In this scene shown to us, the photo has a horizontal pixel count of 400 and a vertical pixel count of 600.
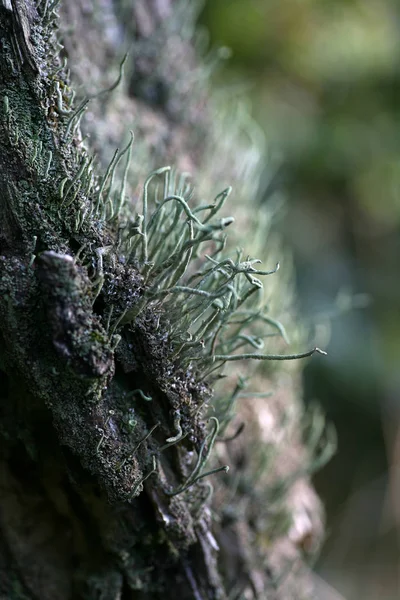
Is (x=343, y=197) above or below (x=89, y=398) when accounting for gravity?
above

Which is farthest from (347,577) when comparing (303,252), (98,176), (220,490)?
(98,176)

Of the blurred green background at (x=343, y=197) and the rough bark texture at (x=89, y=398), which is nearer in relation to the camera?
the rough bark texture at (x=89, y=398)

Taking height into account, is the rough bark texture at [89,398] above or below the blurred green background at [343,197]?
below

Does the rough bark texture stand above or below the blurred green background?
below

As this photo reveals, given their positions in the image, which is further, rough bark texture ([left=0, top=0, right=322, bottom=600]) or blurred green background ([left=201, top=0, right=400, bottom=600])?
blurred green background ([left=201, top=0, right=400, bottom=600])
